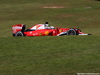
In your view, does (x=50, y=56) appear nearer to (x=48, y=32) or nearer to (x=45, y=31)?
(x=48, y=32)

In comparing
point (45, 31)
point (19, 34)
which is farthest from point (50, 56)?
point (19, 34)

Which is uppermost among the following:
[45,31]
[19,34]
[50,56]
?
[45,31]

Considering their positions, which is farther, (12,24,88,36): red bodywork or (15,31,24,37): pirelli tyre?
(15,31,24,37): pirelli tyre

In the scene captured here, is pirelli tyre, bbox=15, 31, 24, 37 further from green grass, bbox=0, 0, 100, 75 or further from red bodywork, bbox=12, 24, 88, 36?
green grass, bbox=0, 0, 100, 75

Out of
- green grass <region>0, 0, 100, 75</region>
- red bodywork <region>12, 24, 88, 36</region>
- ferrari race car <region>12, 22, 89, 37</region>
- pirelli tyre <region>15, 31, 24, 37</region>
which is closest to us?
green grass <region>0, 0, 100, 75</region>

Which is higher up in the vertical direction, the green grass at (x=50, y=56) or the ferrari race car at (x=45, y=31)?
the ferrari race car at (x=45, y=31)

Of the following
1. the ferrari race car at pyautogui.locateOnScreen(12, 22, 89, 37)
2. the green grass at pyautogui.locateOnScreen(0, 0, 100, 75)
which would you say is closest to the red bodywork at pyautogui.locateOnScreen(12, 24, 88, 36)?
the ferrari race car at pyautogui.locateOnScreen(12, 22, 89, 37)

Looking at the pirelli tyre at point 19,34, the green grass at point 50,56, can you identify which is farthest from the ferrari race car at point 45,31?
the green grass at point 50,56

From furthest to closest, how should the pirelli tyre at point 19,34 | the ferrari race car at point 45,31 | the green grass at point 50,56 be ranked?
the pirelli tyre at point 19,34
the ferrari race car at point 45,31
the green grass at point 50,56

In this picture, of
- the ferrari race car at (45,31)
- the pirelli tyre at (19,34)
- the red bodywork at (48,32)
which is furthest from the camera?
the pirelli tyre at (19,34)

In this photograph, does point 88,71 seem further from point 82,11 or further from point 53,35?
point 82,11

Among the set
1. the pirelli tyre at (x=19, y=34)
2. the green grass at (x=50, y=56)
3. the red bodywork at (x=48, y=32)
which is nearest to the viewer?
the green grass at (x=50, y=56)

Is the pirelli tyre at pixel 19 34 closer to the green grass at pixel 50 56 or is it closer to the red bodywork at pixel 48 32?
the red bodywork at pixel 48 32

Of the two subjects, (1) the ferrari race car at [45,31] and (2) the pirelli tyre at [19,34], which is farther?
(2) the pirelli tyre at [19,34]
